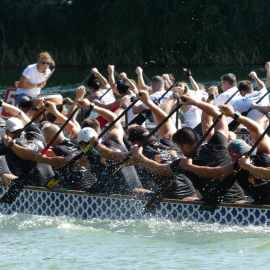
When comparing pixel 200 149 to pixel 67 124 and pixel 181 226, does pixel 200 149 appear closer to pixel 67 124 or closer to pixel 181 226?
pixel 181 226

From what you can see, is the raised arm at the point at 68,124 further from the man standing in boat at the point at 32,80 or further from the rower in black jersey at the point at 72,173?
the man standing in boat at the point at 32,80

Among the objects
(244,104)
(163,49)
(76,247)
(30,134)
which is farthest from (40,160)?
(163,49)

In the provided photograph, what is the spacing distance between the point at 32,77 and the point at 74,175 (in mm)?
4545

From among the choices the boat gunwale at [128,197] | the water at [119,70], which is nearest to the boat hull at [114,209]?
the boat gunwale at [128,197]

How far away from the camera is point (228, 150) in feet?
19.4

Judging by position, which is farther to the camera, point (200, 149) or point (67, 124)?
point (67, 124)

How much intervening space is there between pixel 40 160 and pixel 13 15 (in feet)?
75.7

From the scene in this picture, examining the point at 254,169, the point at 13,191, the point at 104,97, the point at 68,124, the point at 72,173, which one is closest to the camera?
the point at 254,169

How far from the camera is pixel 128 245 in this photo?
19.1 ft

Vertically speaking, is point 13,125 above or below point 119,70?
below

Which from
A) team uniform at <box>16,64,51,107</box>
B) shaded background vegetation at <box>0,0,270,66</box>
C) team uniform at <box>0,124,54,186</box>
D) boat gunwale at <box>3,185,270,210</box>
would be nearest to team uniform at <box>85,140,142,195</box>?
boat gunwale at <box>3,185,270,210</box>

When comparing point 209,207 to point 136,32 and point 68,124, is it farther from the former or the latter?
point 136,32

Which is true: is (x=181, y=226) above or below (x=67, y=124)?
below

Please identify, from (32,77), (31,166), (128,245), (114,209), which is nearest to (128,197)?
(114,209)
